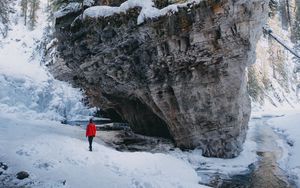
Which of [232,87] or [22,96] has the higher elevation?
[232,87]

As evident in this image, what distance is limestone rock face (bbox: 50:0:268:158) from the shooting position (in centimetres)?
1759

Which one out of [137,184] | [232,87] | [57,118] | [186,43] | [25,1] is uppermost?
[25,1]

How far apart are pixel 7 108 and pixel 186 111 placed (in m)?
17.8

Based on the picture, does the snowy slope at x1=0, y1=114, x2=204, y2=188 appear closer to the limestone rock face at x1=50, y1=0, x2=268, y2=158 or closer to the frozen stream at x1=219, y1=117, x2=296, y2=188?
the frozen stream at x1=219, y1=117, x2=296, y2=188

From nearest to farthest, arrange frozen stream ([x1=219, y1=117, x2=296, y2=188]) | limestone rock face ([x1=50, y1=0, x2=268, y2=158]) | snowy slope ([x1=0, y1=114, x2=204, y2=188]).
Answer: snowy slope ([x1=0, y1=114, x2=204, y2=188])
frozen stream ([x1=219, y1=117, x2=296, y2=188])
limestone rock face ([x1=50, y1=0, x2=268, y2=158])

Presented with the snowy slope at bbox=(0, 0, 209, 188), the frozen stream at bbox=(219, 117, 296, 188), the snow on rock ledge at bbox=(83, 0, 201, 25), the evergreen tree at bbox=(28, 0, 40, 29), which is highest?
the evergreen tree at bbox=(28, 0, 40, 29)

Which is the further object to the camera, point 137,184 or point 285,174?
point 285,174

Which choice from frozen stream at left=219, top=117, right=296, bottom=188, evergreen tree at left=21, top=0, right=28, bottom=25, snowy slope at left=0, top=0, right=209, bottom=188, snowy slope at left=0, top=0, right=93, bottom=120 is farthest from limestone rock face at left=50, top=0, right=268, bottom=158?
evergreen tree at left=21, top=0, right=28, bottom=25

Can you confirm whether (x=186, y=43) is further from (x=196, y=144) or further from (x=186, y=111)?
(x=196, y=144)

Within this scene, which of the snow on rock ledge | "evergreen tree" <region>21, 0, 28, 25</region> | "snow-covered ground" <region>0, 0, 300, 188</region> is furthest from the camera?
"evergreen tree" <region>21, 0, 28, 25</region>

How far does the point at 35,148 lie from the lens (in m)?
15.2

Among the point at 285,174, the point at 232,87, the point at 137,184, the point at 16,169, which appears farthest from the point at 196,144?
the point at 16,169

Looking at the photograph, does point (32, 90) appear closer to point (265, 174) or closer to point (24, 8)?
point (265, 174)

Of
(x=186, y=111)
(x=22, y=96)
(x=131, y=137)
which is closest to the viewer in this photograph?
(x=186, y=111)
